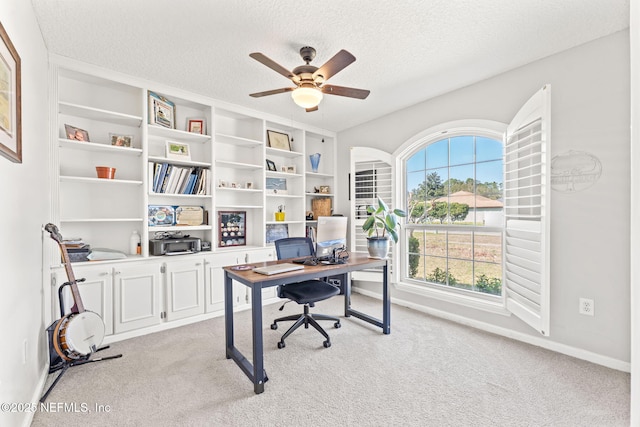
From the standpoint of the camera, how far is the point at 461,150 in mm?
3439

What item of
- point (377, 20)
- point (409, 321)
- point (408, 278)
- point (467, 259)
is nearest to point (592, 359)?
point (467, 259)

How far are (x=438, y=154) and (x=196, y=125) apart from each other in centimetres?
293

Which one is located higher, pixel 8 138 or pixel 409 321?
pixel 8 138

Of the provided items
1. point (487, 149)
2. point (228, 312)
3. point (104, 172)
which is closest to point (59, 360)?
point (228, 312)

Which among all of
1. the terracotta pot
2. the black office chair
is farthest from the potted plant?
the terracotta pot

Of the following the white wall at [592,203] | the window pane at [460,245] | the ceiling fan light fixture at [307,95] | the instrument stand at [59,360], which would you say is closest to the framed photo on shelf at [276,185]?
the ceiling fan light fixture at [307,95]

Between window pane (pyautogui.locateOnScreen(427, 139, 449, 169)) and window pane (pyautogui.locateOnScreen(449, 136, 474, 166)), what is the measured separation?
0.22 feet

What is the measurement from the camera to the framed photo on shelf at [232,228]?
3936mm

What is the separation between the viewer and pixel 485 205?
128 inches

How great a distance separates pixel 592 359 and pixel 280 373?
2.47 meters

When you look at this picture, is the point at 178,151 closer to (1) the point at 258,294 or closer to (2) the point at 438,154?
(1) the point at 258,294

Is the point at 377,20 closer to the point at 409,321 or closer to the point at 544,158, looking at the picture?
the point at 544,158

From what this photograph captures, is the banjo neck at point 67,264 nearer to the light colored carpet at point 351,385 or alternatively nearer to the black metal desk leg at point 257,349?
the light colored carpet at point 351,385

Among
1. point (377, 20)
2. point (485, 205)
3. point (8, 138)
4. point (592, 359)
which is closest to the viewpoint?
point (8, 138)
